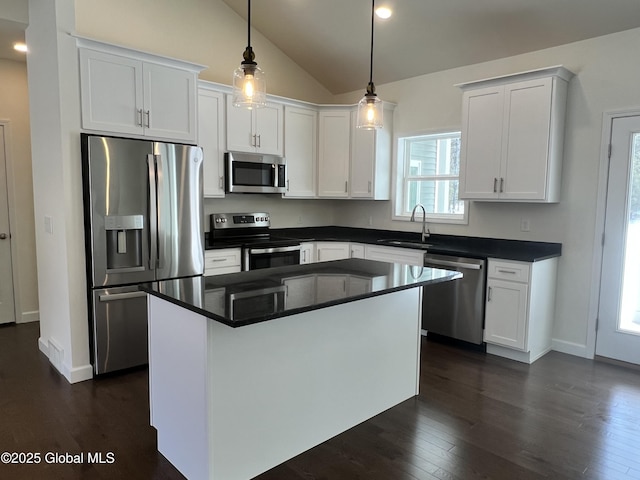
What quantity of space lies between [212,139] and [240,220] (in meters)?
0.96

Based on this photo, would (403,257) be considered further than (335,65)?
No

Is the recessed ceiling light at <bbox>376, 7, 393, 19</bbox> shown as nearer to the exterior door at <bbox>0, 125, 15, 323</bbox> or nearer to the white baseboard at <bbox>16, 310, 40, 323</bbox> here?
the exterior door at <bbox>0, 125, 15, 323</bbox>

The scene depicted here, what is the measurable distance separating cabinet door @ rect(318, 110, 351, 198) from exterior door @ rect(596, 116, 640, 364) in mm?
2658

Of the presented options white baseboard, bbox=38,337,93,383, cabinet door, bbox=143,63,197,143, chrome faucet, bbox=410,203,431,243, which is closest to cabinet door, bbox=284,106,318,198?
chrome faucet, bbox=410,203,431,243

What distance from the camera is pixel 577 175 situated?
384 cm

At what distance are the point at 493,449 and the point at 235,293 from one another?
1.68 meters

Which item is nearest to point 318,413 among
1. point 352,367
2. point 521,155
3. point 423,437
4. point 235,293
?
point 352,367

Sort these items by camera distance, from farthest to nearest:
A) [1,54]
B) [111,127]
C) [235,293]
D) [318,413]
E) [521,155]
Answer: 1. [1,54]
2. [521,155]
3. [111,127]
4. [318,413]
5. [235,293]

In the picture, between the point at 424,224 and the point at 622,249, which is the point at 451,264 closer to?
the point at 424,224

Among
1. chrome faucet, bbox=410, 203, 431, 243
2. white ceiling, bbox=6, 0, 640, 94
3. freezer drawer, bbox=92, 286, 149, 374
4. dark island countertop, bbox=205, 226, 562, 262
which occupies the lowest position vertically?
freezer drawer, bbox=92, 286, 149, 374

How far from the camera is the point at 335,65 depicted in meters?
5.23

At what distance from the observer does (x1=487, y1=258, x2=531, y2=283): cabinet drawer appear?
3643mm

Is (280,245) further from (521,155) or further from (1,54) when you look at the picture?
(1,54)

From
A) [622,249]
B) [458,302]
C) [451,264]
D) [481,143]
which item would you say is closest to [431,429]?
[458,302]
